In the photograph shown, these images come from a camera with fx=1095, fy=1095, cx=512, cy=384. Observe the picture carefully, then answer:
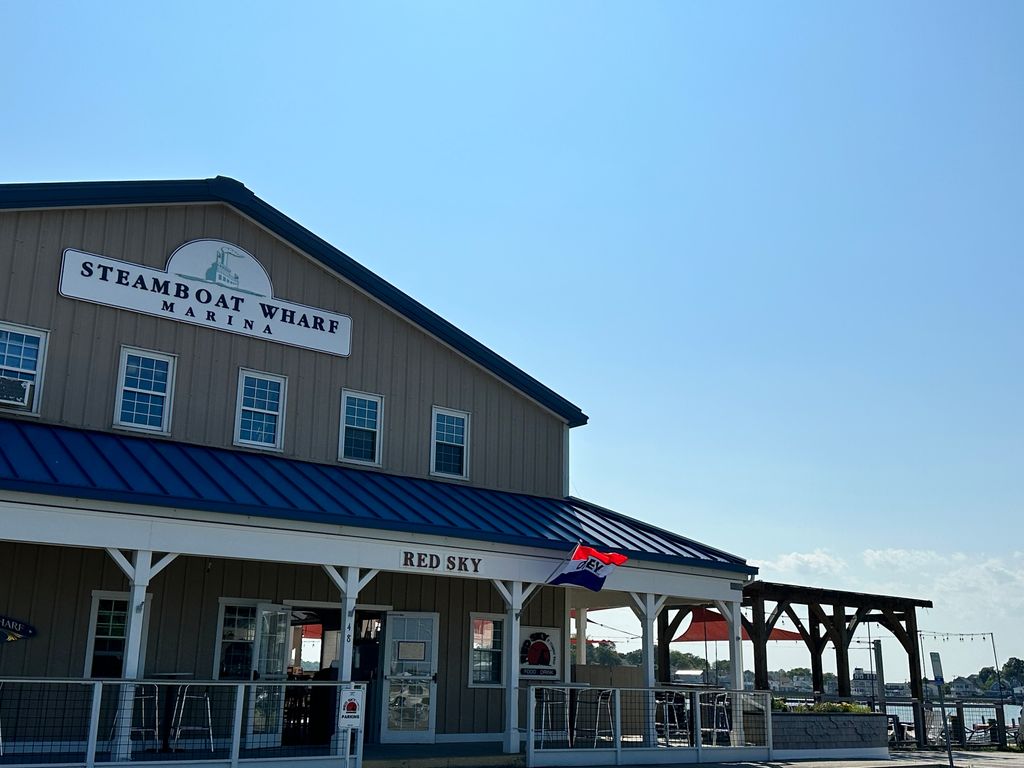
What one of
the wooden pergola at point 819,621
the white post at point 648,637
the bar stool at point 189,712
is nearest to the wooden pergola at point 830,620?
the wooden pergola at point 819,621

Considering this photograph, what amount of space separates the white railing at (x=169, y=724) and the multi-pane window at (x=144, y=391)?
12.7ft

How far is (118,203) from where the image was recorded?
16.6 metres

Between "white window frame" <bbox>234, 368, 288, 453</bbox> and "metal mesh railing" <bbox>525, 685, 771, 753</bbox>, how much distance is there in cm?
578

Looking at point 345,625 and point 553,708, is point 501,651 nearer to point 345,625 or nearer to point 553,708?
point 553,708

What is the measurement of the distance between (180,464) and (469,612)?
6.08 metres

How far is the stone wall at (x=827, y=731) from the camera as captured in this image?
19.1 m

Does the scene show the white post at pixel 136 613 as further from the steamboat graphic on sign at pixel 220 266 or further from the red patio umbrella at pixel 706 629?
the red patio umbrella at pixel 706 629

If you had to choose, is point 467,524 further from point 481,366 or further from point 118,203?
point 118,203

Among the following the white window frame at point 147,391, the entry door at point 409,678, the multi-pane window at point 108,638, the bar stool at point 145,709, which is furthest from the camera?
the entry door at point 409,678

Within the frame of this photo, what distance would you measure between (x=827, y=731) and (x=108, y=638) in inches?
493

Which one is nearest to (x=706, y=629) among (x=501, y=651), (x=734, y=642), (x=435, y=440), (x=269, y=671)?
(x=734, y=642)

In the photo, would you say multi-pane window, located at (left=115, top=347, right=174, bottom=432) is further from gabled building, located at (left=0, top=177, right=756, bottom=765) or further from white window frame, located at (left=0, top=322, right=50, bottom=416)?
white window frame, located at (left=0, top=322, right=50, bottom=416)

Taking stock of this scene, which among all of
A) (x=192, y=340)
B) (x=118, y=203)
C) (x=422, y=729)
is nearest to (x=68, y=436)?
(x=192, y=340)

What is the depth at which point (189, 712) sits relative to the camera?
50.7 feet
